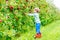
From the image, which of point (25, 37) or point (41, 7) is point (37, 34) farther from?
point (41, 7)

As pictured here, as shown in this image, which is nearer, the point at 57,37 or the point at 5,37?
the point at 5,37

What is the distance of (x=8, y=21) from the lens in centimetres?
708

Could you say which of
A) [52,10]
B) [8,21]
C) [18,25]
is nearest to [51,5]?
[52,10]

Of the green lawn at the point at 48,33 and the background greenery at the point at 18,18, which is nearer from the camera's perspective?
the background greenery at the point at 18,18

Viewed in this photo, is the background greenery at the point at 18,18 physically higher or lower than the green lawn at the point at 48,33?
higher

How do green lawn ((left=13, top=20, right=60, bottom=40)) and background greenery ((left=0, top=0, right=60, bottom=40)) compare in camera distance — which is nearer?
background greenery ((left=0, top=0, right=60, bottom=40))

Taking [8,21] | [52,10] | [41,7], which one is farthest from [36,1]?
[8,21]

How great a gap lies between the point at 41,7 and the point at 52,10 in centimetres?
62

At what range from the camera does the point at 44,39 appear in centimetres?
714

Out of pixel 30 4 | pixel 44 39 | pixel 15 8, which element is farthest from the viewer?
pixel 30 4

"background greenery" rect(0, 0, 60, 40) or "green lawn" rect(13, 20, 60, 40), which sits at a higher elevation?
"background greenery" rect(0, 0, 60, 40)

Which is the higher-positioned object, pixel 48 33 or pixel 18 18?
pixel 18 18

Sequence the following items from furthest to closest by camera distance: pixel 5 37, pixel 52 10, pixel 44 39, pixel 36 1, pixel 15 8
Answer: pixel 52 10 → pixel 36 1 → pixel 15 8 → pixel 44 39 → pixel 5 37

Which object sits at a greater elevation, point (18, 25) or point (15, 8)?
point (15, 8)
